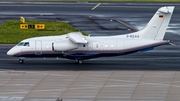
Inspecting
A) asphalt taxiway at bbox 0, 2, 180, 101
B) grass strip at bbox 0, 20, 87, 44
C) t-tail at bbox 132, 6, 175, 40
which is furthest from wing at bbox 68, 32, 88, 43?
grass strip at bbox 0, 20, 87, 44

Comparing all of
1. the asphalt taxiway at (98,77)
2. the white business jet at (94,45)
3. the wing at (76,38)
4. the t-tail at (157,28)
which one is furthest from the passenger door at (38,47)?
the t-tail at (157,28)

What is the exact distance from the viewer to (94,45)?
165 ft

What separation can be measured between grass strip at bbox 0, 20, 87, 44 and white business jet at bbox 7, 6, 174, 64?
11.5 meters

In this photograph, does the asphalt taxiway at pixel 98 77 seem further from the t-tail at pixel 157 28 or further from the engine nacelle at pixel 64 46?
the t-tail at pixel 157 28

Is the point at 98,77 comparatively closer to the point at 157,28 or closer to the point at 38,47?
the point at 38,47

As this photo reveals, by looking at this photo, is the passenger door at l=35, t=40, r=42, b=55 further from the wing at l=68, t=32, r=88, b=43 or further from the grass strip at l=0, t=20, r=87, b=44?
the grass strip at l=0, t=20, r=87, b=44

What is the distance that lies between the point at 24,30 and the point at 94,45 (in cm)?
2223

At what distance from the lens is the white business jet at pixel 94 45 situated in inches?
1976

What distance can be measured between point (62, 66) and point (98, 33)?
1907 cm

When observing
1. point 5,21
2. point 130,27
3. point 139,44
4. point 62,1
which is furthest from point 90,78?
point 62,1

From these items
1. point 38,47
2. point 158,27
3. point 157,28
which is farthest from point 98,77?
point 158,27

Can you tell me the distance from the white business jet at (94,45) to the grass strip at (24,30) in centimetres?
1146

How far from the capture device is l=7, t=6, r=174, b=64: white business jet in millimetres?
50188

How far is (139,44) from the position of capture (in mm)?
Answer: 50219
